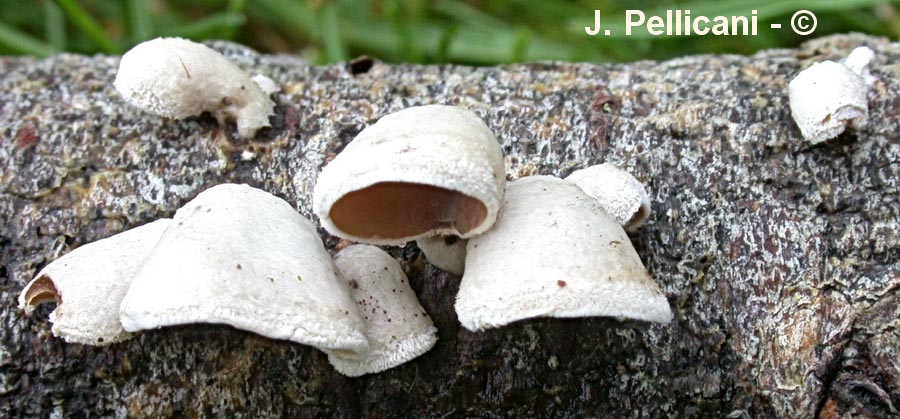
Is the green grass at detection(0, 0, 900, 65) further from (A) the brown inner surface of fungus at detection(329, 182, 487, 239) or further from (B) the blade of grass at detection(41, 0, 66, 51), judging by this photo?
(A) the brown inner surface of fungus at detection(329, 182, 487, 239)

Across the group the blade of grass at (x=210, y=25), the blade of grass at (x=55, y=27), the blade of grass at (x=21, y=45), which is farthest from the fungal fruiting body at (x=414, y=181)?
the blade of grass at (x=55, y=27)

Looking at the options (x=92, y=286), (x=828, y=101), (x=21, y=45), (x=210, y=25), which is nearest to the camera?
(x=92, y=286)

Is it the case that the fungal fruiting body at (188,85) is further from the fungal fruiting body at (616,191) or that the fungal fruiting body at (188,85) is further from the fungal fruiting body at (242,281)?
the fungal fruiting body at (616,191)

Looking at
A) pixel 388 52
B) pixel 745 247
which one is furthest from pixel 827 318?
pixel 388 52

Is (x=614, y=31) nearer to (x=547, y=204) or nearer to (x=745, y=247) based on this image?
(x=745, y=247)

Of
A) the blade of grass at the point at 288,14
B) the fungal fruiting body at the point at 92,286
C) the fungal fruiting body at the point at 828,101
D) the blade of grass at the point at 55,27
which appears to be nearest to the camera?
the fungal fruiting body at the point at 92,286

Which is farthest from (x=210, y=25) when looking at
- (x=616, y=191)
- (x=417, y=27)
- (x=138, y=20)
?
(x=616, y=191)

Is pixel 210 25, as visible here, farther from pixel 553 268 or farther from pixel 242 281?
pixel 553 268
